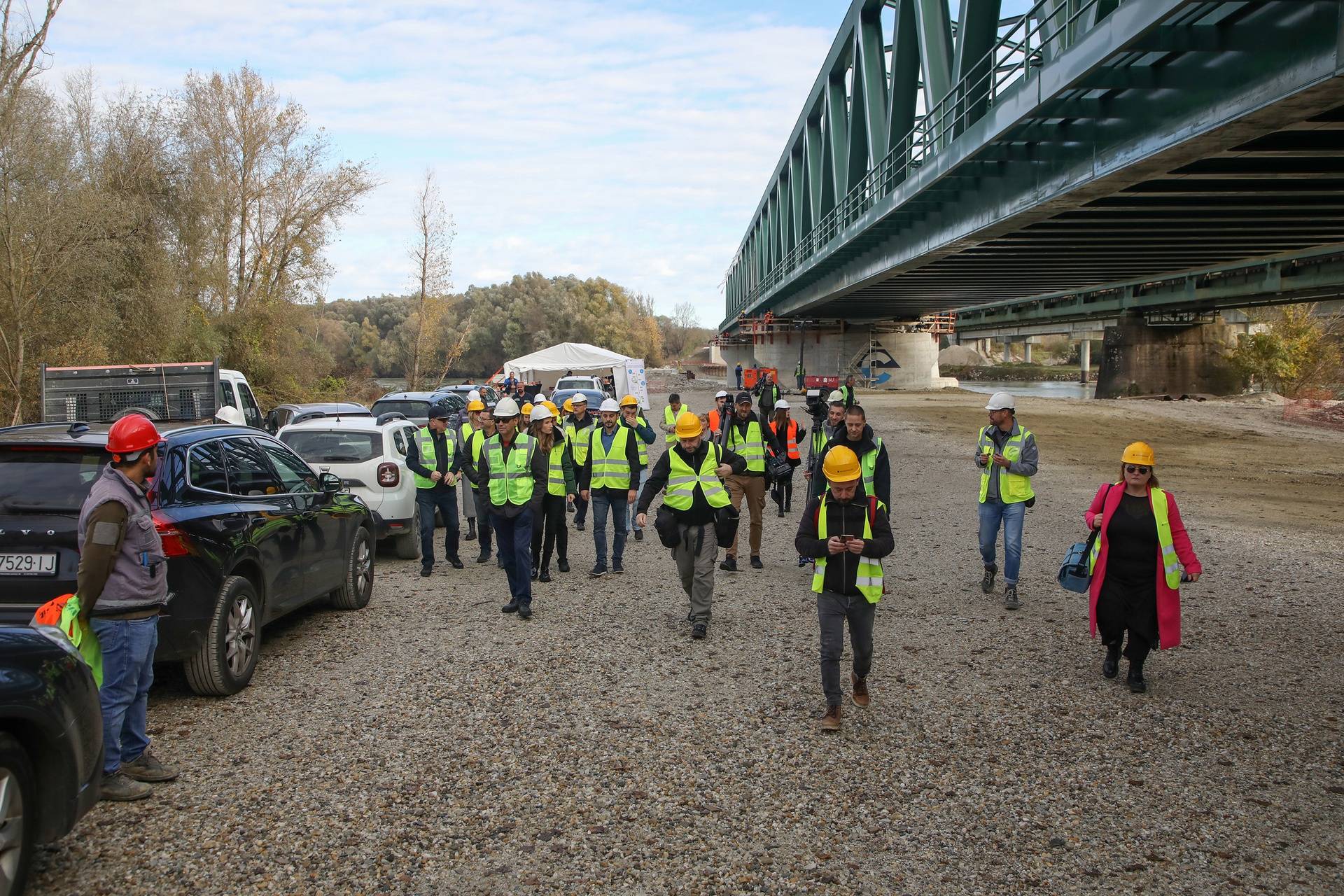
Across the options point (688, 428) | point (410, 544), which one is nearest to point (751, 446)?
point (688, 428)

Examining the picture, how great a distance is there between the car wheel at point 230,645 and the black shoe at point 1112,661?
5.38 m

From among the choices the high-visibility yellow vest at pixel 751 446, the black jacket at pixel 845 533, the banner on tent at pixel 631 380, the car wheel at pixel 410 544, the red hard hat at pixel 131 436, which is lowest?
the car wheel at pixel 410 544

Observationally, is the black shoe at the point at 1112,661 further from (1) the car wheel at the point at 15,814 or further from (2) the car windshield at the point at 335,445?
(2) the car windshield at the point at 335,445

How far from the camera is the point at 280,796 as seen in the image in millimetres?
4418

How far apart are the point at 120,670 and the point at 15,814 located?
1.02 meters

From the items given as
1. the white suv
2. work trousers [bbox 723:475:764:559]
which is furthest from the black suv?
work trousers [bbox 723:475:764:559]

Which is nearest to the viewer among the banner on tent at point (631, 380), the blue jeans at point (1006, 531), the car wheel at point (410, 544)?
the blue jeans at point (1006, 531)

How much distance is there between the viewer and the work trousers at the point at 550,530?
30.2ft

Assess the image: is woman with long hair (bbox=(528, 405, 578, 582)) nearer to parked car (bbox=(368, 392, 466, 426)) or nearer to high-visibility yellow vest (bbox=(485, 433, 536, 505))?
high-visibility yellow vest (bbox=(485, 433, 536, 505))

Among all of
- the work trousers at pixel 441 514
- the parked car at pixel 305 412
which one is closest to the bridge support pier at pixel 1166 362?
the parked car at pixel 305 412

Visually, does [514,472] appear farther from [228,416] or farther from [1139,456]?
[228,416]

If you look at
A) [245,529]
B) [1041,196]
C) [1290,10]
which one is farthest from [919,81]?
[245,529]

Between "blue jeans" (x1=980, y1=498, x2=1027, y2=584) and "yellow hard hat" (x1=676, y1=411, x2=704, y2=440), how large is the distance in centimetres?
268

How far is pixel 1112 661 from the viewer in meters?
6.14
